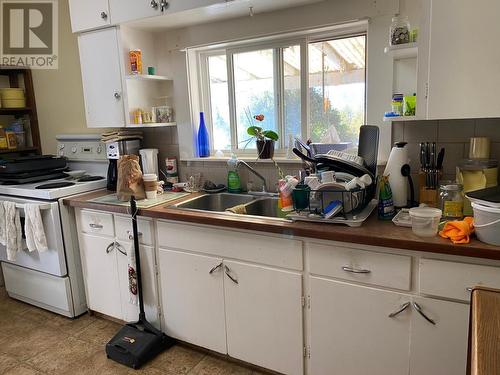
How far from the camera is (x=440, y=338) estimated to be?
Answer: 1481 millimetres

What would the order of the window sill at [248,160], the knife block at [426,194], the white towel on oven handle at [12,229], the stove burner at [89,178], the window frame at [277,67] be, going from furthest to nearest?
the stove burner at [89,178]
the white towel on oven handle at [12,229]
the window sill at [248,160]
the window frame at [277,67]
the knife block at [426,194]

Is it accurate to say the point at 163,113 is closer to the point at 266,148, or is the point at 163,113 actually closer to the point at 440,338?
the point at 266,148

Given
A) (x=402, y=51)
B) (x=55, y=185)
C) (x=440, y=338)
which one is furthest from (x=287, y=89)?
(x=55, y=185)

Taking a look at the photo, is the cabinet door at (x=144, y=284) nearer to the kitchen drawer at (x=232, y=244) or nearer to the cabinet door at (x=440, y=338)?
the kitchen drawer at (x=232, y=244)

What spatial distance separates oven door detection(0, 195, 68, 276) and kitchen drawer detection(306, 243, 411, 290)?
1693 millimetres

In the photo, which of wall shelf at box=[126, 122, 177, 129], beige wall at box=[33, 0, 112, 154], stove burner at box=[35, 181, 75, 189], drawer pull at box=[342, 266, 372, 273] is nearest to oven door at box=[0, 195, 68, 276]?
stove burner at box=[35, 181, 75, 189]

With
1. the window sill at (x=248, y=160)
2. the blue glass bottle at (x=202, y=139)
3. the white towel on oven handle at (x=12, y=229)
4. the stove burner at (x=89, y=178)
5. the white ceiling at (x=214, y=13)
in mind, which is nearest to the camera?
the white ceiling at (x=214, y=13)

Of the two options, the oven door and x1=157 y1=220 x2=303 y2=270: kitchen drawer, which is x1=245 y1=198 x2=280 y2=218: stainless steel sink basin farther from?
the oven door

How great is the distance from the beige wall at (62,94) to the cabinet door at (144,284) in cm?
122

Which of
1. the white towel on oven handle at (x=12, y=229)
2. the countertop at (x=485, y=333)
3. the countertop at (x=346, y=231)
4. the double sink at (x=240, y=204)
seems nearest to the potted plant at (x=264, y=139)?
the double sink at (x=240, y=204)

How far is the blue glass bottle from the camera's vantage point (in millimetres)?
2652

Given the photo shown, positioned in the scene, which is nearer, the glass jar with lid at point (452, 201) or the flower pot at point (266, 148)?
the glass jar with lid at point (452, 201)

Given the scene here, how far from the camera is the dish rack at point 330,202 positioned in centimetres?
166

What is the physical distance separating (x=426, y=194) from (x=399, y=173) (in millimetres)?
168
